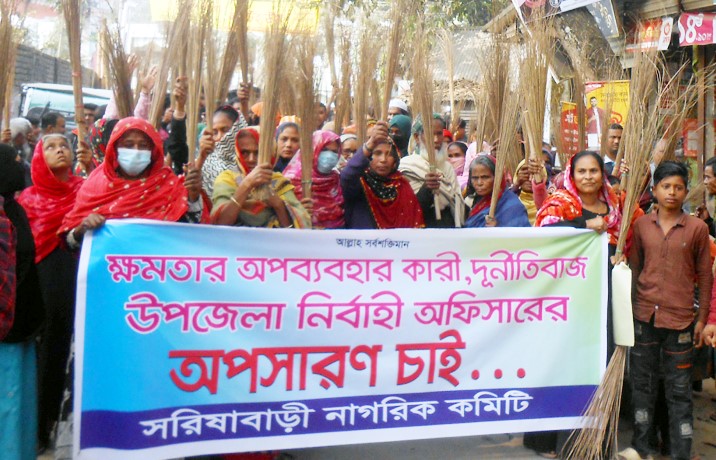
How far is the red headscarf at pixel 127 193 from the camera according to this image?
3.38 m

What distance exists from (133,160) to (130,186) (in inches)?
4.4

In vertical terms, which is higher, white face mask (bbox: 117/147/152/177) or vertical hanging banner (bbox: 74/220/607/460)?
white face mask (bbox: 117/147/152/177)

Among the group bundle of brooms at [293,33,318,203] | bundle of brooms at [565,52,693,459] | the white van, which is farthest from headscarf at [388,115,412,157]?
the white van

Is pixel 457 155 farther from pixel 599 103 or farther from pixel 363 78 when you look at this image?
pixel 363 78

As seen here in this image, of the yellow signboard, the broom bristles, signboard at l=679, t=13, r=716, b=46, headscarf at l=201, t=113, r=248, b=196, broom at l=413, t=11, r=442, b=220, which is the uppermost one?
signboard at l=679, t=13, r=716, b=46

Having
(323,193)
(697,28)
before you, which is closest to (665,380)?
(323,193)

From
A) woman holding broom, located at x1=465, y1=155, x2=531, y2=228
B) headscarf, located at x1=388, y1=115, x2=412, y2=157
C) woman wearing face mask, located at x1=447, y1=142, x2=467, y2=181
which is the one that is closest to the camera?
woman holding broom, located at x1=465, y1=155, x2=531, y2=228

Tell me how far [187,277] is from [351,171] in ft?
4.07

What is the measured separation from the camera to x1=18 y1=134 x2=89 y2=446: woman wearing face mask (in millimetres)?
3855

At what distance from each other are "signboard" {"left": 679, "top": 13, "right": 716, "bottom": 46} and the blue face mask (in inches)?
166

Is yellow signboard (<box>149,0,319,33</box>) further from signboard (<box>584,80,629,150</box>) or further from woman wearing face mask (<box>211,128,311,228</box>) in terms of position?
signboard (<box>584,80,629,150</box>)

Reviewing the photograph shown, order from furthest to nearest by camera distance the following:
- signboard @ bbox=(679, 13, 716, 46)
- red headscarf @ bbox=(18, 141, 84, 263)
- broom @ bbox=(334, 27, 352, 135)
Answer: signboard @ bbox=(679, 13, 716, 46), broom @ bbox=(334, 27, 352, 135), red headscarf @ bbox=(18, 141, 84, 263)

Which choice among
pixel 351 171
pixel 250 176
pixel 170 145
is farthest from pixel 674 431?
pixel 170 145

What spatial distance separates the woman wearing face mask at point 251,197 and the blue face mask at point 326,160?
0.33 metres
